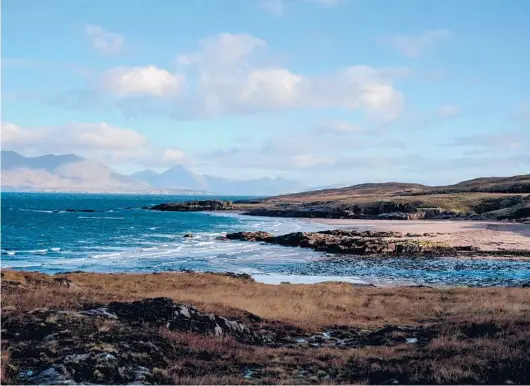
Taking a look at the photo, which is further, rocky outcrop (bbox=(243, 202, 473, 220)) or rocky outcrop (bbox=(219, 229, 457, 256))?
rocky outcrop (bbox=(243, 202, 473, 220))

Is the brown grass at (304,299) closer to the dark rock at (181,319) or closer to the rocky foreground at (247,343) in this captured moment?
the rocky foreground at (247,343)

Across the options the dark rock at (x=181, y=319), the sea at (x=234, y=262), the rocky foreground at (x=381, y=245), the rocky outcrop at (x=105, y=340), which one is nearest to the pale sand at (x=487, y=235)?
the rocky foreground at (x=381, y=245)

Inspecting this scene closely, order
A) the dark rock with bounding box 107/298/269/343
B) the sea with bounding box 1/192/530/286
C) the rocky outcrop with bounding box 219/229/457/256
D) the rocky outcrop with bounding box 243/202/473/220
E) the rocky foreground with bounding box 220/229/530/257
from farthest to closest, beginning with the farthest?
the rocky outcrop with bounding box 243/202/473/220 < the rocky outcrop with bounding box 219/229/457/256 < the rocky foreground with bounding box 220/229/530/257 < the sea with bounding box 1/192/530/286 < the dark rock with bounding box 107/298/269/343

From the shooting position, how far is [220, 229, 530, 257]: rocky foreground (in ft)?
217

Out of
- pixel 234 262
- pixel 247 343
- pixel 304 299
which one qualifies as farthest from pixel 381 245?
pixel 247 343

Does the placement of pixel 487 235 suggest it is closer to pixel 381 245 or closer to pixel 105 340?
pixel 381 245

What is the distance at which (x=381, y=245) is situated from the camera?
70.4m

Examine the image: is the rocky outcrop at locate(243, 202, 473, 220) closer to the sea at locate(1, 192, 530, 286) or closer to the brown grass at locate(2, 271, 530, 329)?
the sea at locate(1, 192, 530, 286)

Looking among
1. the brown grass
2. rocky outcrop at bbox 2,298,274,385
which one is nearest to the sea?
the brown grass

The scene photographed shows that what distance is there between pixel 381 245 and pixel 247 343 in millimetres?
54445

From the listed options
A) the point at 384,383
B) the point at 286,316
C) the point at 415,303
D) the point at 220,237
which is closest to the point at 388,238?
the point at 220,237

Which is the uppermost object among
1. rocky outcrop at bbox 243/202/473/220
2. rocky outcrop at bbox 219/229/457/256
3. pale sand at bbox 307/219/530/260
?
rocky outcrop at bbox 243/202/473/220

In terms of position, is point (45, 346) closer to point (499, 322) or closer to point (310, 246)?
point (499, 322)

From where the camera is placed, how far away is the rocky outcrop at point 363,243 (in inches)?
2694
